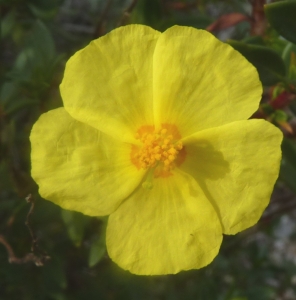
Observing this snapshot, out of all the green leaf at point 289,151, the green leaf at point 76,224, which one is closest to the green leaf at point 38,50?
the green leaf at point 76,224

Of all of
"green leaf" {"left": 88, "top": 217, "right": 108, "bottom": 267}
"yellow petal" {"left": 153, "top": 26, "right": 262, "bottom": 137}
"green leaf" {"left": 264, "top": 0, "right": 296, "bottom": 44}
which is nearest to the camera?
"yellow petal" {"left": 153, "top": 26, "right": 262, "bottom": 137}

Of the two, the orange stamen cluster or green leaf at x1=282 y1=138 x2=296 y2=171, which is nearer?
the orange stamen cluster

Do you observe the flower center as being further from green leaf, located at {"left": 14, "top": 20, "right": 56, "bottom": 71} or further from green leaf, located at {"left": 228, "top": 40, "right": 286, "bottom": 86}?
green leaf, located at {"left": 14, "top": 20, "right": 56, "bottom": 71}

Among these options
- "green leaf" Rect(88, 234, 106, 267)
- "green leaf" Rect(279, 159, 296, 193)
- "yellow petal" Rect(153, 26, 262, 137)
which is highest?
"yellow petal" Rect(153, 26, 262, 137)

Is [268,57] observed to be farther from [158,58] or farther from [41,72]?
[41,72]

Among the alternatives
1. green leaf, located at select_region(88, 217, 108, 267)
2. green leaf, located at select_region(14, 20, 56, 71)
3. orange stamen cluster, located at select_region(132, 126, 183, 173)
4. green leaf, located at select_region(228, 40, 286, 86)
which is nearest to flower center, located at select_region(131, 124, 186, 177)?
orange stamen cluster, located at select_region(132, 126, 183, 173)

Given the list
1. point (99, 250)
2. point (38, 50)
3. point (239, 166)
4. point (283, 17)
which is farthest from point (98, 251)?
point (283, 17)

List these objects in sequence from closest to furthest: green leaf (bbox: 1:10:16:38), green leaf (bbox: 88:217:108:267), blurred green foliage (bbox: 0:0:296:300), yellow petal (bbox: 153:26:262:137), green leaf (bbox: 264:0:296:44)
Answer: yellow petal (bbox: 153:26:262:137) < green leaf (bbox: 264:0:296:44) < blurred green foliage (bbox: 0:0:296:300) < green leaf (bbox: 88:217:108:267) < green leaf (bbox: 1:10:16:38)

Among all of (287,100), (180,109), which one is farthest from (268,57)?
(180,109)
